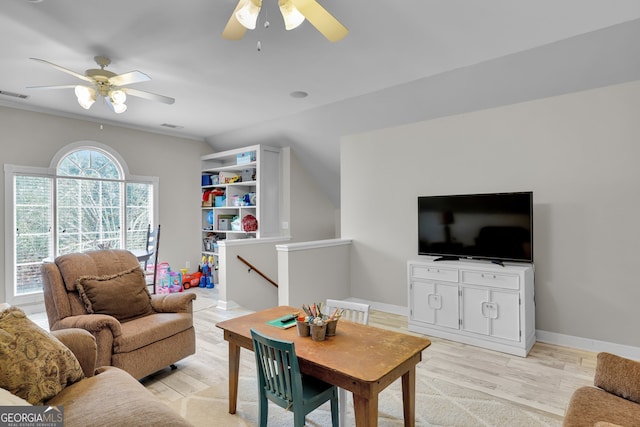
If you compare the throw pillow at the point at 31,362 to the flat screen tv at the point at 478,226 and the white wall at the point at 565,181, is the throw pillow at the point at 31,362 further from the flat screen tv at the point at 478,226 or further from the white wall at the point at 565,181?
the white wall at the point at 565,181

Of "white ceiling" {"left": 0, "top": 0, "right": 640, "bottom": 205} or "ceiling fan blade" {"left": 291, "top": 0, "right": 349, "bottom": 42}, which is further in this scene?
"white ceiling" {"left": 0, "top": 0, "right": 640, "bottom": 205}

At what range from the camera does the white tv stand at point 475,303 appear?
10.3ft

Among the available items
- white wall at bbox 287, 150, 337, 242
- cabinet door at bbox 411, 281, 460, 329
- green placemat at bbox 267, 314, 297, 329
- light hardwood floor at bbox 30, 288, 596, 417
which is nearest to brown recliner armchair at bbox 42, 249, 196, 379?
light hardwood floor at bbox 30, 288, 596, 417

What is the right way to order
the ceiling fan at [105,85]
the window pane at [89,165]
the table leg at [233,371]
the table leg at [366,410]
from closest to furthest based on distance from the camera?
the table leg at [366,410]
the table leg at [233,371]
the ceiling fan at [105,85]
the window pane at [89,165]

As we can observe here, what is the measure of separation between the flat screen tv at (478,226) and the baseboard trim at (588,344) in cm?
86

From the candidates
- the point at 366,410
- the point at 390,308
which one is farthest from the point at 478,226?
the point at 366,410

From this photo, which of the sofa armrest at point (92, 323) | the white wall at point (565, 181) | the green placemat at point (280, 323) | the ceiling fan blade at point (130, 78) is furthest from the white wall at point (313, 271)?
the ceiling fan blade at point (130, 78)

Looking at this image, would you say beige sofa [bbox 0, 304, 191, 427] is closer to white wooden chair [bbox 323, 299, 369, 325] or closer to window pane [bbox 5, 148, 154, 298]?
white wooden chair [bbox 323, 299, 369, 325]

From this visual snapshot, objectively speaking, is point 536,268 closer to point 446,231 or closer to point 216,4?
point 446,231

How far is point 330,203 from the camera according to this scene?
686 centimetres

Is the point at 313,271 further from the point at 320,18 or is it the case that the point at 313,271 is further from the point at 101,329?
the point at 320,18

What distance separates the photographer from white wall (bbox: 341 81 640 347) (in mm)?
3064

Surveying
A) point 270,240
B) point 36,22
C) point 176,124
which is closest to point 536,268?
point 270,240

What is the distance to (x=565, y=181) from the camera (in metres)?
3.34
